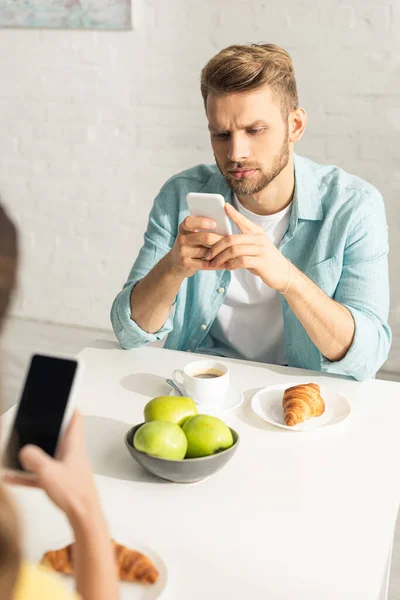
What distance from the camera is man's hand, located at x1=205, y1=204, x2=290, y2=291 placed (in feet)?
4.61

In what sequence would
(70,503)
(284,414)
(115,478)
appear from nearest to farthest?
(70,503) < (115,478) < (284,414)

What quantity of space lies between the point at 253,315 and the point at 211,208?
0.50 meters

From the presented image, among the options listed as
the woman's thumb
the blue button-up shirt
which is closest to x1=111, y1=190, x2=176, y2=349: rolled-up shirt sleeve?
the blue button-up shirt

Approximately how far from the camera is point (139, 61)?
300cm

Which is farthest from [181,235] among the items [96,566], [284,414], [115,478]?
[96,566]

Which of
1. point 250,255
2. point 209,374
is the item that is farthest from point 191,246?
point 209,374

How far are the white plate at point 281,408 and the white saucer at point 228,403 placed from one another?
29 mm

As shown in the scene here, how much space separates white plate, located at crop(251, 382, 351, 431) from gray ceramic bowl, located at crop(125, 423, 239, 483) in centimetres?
22

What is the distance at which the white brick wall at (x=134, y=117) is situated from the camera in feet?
8.86

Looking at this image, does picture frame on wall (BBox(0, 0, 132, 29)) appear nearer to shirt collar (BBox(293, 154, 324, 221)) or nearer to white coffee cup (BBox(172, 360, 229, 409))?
shirt collar (BBox(293, 154, 324, 221))

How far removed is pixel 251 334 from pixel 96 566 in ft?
3.84

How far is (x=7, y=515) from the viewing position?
0.49 metres

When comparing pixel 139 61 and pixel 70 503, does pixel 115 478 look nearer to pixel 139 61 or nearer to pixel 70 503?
pixel 70 503

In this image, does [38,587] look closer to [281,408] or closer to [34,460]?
[34,460]
